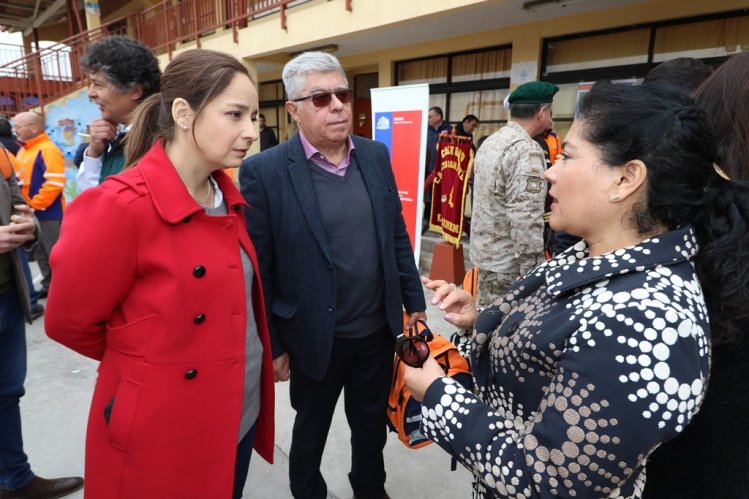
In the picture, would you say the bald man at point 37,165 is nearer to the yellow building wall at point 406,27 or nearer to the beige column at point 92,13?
the yellow building wall at point 406,27

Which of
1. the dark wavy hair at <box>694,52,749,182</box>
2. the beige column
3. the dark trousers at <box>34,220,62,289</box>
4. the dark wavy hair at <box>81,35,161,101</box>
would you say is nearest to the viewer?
the dark wavy hair at <box>694,52,749,182</box>

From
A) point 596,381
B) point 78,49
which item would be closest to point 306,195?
point 596,381

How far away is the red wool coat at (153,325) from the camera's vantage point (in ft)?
3.86

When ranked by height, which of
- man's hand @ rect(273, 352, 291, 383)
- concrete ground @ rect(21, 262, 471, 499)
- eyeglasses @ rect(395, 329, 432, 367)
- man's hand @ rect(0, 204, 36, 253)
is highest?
man's hand @ rect(0, 204, 36, 253)

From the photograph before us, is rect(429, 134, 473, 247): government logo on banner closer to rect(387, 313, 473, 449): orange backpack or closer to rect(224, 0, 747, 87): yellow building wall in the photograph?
rect(224, 0, 747, 87): yellow building wall

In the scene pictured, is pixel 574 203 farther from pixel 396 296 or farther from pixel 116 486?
pixel 116 486

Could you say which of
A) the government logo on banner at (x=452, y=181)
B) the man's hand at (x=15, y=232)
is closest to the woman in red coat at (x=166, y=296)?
the man's hand at (x=15, y=232)

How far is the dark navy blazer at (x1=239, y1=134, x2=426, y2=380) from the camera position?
73.4 inches

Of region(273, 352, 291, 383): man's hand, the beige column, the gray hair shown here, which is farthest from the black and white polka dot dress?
the beige column

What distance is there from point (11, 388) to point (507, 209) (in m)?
2.88

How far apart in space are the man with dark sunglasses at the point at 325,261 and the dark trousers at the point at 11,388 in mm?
1219

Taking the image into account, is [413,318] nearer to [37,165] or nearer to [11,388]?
[11,388]

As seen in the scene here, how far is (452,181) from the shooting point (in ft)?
15.4

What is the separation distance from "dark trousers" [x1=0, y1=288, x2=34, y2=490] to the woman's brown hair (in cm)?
122
